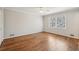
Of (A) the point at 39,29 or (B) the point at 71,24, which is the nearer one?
(B) the point at 71,24

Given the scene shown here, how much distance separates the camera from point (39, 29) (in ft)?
6.07

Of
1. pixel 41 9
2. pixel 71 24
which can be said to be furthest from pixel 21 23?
pixel 71 24

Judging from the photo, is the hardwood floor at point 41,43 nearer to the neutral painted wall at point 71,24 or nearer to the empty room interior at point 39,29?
the empty room interior at point 39,29

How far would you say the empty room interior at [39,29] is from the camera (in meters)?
1.70

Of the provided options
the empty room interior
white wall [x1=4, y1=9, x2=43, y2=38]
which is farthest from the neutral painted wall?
white wall [x1=4, y1=9, x2=43, y2=38]

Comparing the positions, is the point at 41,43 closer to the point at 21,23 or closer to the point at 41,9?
the point at 21,23

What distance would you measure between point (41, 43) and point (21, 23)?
24.4 inches

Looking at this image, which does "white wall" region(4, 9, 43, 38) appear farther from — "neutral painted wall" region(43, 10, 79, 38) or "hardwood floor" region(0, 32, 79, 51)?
"neutral painted wall" region(43, 10, 79, 38)

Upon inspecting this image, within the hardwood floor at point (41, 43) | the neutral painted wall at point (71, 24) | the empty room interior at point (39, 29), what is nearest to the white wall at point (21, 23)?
the empty room interior at point (39, 29)

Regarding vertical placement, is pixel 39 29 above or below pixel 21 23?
below

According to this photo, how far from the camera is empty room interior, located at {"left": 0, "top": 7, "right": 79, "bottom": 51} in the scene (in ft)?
5.57

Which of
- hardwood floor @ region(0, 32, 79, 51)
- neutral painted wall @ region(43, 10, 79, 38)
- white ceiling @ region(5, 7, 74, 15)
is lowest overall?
hardwood floor @ region(0, 32, 79, 51)

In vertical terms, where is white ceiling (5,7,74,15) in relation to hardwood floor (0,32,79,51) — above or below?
above

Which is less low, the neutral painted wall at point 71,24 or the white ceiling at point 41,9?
the white ceiling at point 41,9
